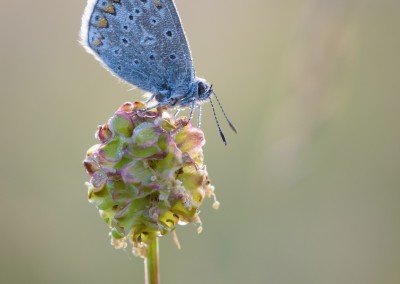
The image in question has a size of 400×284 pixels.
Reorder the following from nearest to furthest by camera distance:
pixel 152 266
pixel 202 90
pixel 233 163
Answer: pixel 152 266 → pixel 202 90 → pixel 233 163

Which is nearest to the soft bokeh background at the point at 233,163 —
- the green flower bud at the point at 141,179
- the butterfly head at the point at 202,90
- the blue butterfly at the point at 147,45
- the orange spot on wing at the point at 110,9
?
the butterfly head at the point at 202,90

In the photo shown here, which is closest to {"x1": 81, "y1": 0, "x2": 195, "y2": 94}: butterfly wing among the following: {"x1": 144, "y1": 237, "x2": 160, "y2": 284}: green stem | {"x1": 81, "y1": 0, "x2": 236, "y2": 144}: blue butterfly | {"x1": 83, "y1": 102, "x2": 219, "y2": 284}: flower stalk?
{"x1": 81, "y1": 0, "x2": 236, "y2": 144}: blue butterfly

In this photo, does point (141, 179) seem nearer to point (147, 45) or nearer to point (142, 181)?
point (142, 181)

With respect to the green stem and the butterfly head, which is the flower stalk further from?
the butterfly head

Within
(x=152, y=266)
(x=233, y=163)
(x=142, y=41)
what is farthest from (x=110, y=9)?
(x=233, y=163)

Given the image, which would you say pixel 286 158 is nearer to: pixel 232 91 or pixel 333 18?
pixel 333 18

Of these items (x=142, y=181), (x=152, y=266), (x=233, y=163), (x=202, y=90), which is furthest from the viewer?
(x=233, y=163)

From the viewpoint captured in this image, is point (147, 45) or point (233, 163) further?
point (233, 163)
